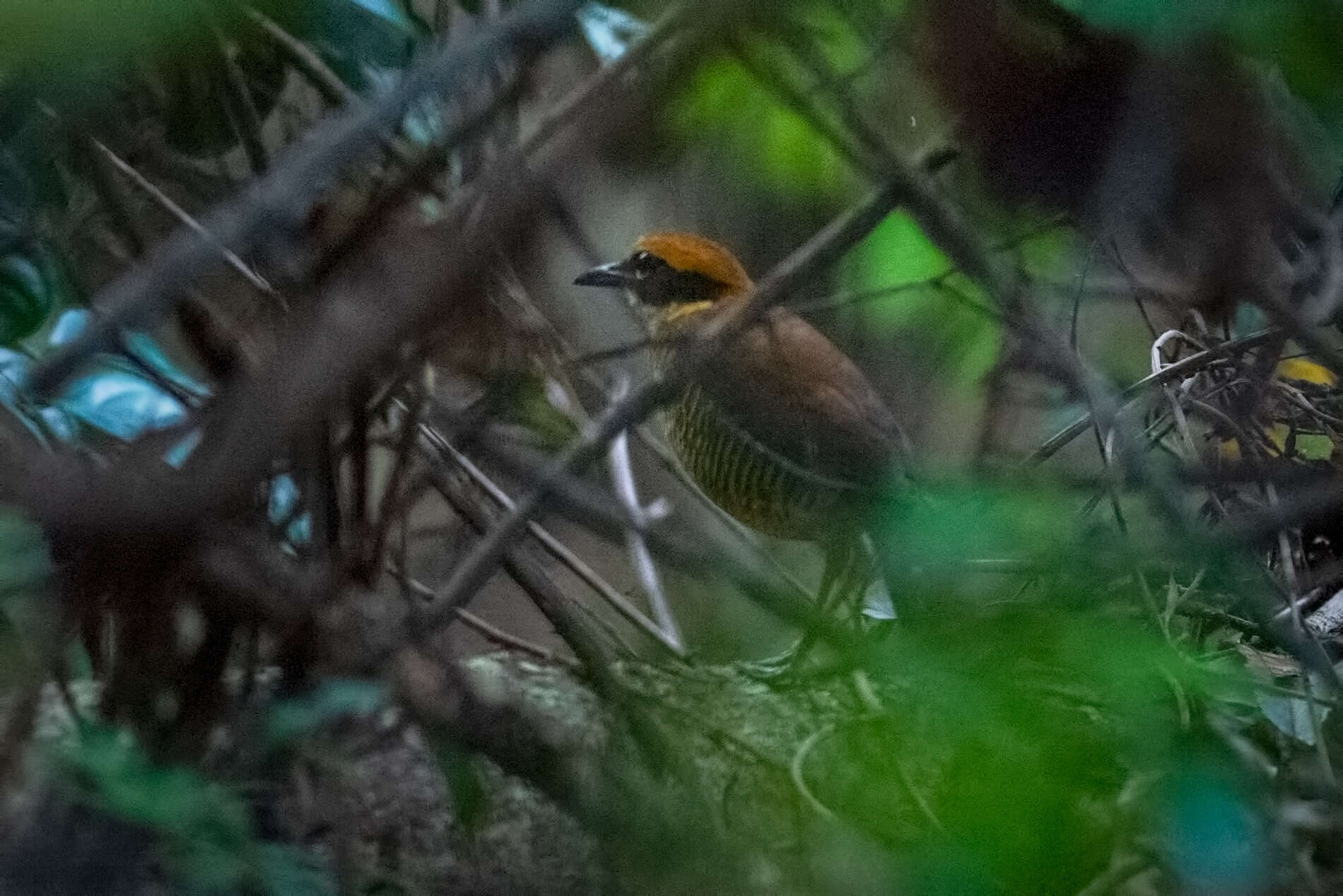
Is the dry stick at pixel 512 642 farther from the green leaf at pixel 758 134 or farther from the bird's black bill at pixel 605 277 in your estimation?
the bird's black bill at pixel 605 277

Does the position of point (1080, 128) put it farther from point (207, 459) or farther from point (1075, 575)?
point (207, 459)

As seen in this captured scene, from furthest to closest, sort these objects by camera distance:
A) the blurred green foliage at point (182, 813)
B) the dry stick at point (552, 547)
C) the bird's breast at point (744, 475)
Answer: the bird's breast at point (744, 475) → the dry stick at point (552, 547) → the blurred green foliage at point (182, 813)

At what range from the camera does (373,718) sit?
3.59 ft

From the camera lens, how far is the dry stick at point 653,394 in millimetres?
935

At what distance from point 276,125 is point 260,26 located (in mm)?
529

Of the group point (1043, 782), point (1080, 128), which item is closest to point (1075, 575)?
point (1043, 782)

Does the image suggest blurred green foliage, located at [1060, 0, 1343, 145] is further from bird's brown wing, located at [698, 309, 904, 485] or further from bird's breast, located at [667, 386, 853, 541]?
bird's breast, located at [667, 386, 853, 541]

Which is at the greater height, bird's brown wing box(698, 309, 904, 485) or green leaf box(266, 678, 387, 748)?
green leaf box(266, 678, 387, 748)

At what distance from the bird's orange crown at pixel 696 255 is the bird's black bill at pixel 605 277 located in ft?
0.23

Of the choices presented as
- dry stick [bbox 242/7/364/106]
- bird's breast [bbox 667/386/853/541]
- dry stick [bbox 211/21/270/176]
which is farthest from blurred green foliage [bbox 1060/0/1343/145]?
bird's breast [bbox 667/386/853/541]

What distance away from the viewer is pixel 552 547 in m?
1.58

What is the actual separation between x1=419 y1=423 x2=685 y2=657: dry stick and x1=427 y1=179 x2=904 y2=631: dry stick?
11.8 inches

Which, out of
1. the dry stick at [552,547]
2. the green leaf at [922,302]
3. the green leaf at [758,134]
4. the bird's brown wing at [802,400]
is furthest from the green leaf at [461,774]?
the bird's brown wing at [802,400]

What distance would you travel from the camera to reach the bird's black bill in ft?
8.20
